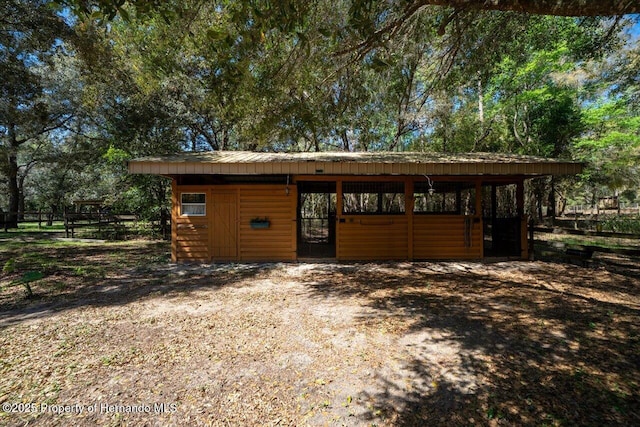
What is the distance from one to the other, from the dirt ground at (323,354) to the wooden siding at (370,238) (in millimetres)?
2441

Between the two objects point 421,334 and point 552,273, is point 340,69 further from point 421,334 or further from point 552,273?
point 552,273

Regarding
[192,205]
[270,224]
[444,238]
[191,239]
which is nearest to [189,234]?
[191,239]

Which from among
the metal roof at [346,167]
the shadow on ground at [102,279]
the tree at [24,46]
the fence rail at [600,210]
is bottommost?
the shadow on ground at [102,279]

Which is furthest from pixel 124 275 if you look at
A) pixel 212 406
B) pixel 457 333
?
pixel 457 333

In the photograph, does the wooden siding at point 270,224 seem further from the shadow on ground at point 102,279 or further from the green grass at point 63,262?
the green grass at point 63,262

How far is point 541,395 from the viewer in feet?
8.27

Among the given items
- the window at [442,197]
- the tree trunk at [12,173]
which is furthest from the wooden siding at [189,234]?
the tree trunk at [12,173]

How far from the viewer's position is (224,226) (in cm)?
836

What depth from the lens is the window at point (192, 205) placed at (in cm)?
835

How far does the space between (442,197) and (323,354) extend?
11.8 m

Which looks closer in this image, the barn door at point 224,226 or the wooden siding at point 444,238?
the barn door at point 224,226

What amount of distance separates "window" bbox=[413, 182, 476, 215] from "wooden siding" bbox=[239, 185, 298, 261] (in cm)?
367

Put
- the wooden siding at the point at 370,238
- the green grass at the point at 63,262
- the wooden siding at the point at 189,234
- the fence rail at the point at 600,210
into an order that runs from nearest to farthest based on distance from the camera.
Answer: the green grass at the point at 63,262, the wooden siding at the point at 189,234, the wooden siding at the point at 370,238, the fence rail at the point at 600,210

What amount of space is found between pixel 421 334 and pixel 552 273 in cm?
506
